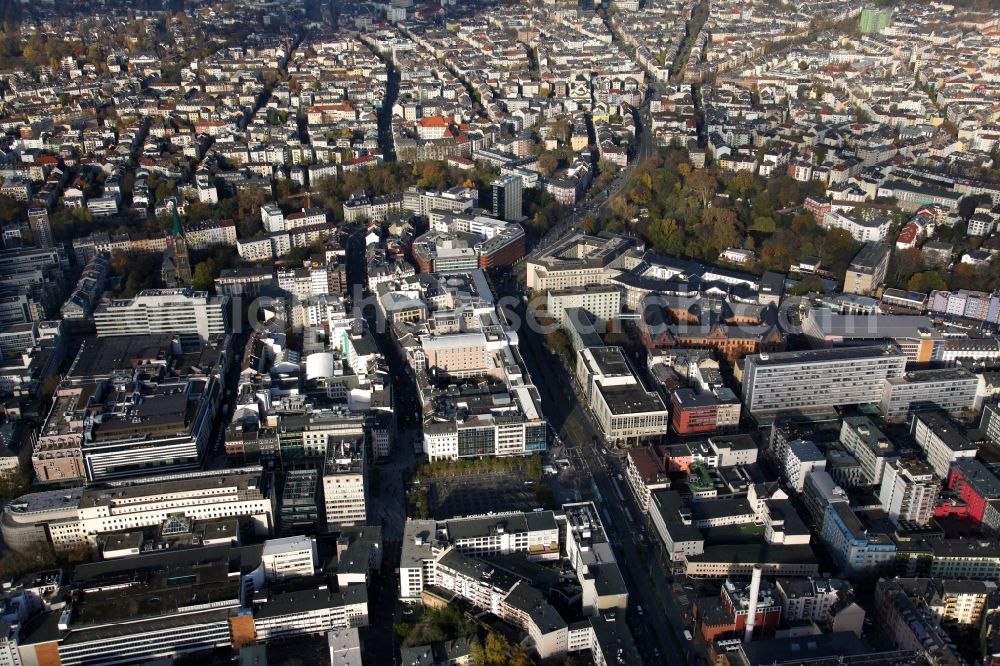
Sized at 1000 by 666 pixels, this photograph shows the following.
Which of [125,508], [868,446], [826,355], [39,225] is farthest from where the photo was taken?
[39,225]

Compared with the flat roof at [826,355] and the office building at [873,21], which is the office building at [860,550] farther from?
the office building at [873,21]

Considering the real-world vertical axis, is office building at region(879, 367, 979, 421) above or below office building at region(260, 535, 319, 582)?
above

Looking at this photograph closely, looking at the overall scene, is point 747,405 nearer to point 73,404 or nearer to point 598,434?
point 598,434

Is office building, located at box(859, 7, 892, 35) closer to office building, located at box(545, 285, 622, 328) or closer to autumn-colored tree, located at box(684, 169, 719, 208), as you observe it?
autumn-colored tree, located at box(684, 169, 719, 208)

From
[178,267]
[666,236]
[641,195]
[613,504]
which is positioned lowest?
[613,504]

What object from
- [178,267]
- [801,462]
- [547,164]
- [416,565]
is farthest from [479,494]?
[547,164]

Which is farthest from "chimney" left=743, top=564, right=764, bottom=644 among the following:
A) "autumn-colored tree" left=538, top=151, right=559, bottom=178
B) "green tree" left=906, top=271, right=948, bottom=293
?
"autumn-colored tree" left=538, top=151, right=559, bottom=178

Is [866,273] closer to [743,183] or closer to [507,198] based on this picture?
[743,183]
